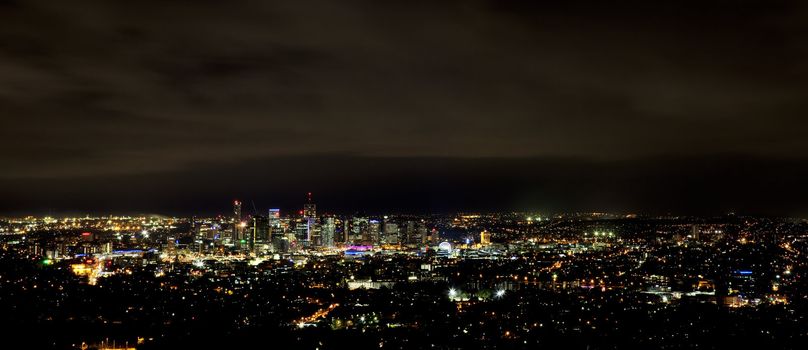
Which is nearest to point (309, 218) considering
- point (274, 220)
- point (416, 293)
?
point (274, 220)

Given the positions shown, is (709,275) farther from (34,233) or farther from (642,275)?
(34,233)

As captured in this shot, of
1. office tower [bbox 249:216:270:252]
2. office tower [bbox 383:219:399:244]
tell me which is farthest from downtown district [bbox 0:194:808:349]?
office tower [bbox 383:219:399:244]

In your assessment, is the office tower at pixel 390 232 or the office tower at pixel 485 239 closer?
the office tower at pixel 485 239

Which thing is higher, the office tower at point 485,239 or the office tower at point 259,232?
the office tower at point 259,232

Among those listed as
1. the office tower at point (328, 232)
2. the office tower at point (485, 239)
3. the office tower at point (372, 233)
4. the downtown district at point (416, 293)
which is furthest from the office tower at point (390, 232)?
the office tower at point (485, 239)

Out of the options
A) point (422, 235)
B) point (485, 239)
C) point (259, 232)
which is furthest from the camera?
point (422, 235)

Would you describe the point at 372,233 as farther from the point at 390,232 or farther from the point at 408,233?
the point at 408,233

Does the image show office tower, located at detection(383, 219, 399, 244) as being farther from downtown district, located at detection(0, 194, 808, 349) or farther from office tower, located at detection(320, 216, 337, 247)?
downtown district, located at detection(0, 194, 808, 349)

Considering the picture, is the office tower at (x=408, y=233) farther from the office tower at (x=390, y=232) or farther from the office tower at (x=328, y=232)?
the office tower at (x=328, y=232)

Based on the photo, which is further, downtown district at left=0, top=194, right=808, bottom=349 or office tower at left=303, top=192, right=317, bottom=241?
office tower at left=303, top=192, right=317, bottom=241
